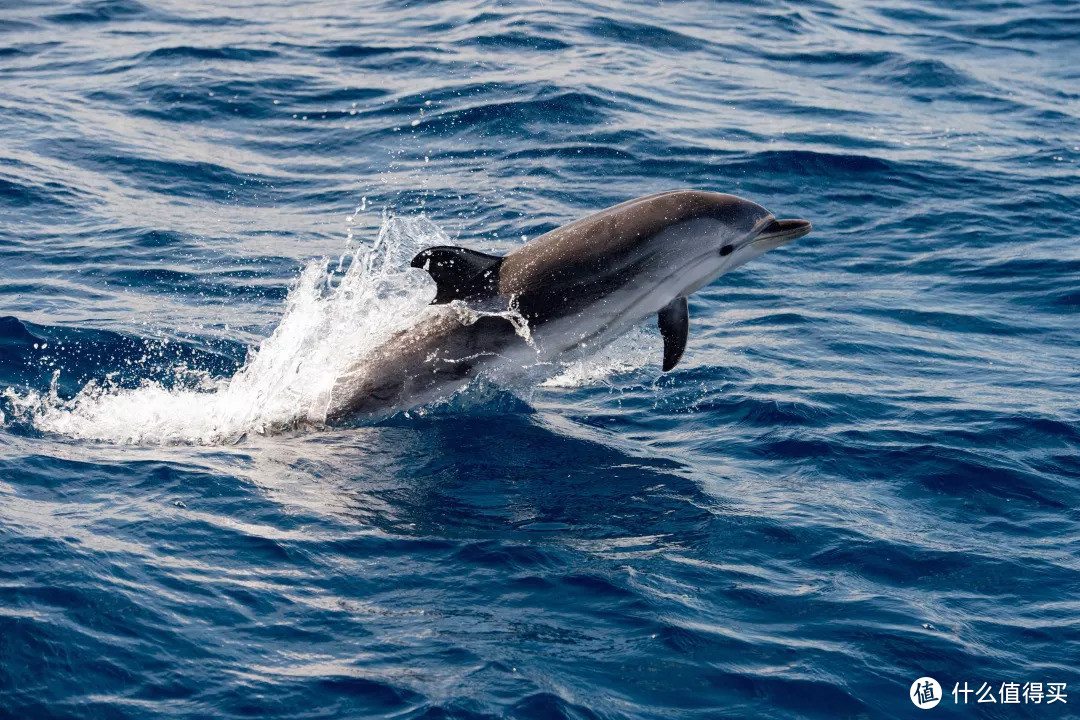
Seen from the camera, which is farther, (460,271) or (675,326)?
(675,326)

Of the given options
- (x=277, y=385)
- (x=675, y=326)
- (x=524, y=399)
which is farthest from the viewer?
(x=524, y=399)

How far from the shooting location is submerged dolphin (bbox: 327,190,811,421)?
32.0ft

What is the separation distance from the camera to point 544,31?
70.2 feet

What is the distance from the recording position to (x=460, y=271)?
31.7ft

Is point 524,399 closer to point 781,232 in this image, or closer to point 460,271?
point 460,271

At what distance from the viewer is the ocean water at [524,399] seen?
7020 mm

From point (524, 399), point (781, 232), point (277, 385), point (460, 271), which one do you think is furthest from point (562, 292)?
point (277, 385)

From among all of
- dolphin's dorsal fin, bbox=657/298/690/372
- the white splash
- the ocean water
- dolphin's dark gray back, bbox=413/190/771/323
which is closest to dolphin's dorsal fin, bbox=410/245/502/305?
dolphin's dark gray back, bbox=413/190/771/323

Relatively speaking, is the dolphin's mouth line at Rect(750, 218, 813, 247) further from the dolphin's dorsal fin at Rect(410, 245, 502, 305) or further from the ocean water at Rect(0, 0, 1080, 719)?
the dolphin's dorsal fin at Rect(410, 245, 502, 305)

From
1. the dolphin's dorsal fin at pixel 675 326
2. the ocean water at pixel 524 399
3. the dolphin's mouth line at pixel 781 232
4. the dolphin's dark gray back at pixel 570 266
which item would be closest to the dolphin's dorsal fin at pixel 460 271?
the dolphin's dark gray back at pixel 570 266

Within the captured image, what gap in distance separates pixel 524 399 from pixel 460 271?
151 cm

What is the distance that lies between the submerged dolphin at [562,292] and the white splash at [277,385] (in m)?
0.28

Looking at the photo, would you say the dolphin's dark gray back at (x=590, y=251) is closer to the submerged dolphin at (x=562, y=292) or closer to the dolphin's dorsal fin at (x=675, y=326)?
the submerged dolphin at (x=562, y=292)

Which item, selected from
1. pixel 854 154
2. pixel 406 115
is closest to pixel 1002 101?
pixel 854 154
